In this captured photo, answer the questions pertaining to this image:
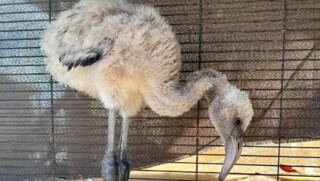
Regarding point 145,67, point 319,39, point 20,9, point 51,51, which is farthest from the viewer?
point 20,9

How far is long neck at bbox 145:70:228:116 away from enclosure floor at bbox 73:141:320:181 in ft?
1.62

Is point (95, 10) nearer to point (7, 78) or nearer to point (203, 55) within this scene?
point (203, 55)

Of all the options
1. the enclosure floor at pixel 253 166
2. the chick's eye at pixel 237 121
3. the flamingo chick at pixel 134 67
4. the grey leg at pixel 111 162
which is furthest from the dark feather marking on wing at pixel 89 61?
the enclosure floor at pixel 253 166

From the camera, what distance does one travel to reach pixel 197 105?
1576 mm

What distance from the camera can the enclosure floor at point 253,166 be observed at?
5.35 ft

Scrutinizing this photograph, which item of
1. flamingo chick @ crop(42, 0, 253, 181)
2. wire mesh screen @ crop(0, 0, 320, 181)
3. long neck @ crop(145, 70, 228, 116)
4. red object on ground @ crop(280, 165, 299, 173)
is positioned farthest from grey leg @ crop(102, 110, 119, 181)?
red object on ground @ crop(280, 165, 299, 173)

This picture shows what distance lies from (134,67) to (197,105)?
518mm

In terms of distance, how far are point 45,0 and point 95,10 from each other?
19.2 inches

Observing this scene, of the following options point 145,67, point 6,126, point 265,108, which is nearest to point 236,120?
point 145,67

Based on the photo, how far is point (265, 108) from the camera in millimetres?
1597

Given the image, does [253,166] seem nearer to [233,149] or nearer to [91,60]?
[233,149]

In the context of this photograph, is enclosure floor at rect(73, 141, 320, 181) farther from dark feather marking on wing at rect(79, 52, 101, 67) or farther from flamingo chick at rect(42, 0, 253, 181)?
dark feather marking on wing at rect(79, 52, 101, 67)

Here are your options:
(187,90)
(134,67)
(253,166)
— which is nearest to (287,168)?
(253,166)

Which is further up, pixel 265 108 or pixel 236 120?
pixel 236 120
